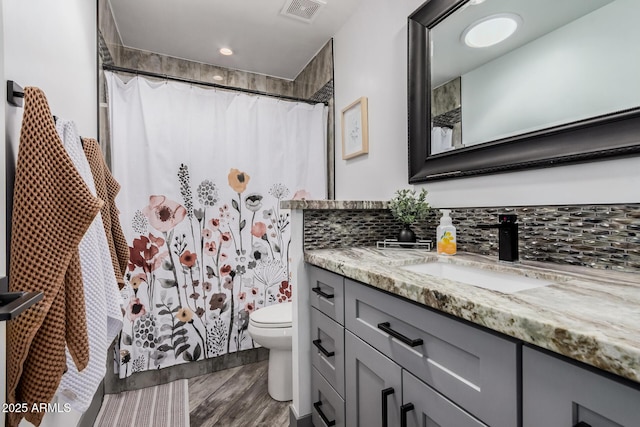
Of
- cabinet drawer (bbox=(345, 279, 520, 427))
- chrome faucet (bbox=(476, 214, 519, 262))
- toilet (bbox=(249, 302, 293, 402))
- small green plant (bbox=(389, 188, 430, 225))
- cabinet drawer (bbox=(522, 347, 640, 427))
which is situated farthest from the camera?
toilet (bbox=(249, 302, 293, 402))

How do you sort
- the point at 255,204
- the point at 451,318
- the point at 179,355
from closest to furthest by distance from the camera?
the point at 451,318 < the point at 179,355 < the point at 255,204

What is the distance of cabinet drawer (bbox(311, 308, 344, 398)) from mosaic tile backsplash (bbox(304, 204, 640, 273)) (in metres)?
0.34

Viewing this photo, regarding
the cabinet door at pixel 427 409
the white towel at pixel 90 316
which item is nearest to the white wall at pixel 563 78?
the cabinet door at pixel 427 409

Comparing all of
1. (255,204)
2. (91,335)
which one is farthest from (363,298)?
(255,204)

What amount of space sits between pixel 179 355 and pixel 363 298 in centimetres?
159

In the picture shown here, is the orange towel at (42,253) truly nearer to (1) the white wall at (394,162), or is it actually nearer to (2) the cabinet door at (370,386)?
(2) the cabinet door at (370,386)

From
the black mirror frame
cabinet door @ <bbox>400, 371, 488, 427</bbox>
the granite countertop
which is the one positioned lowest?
cabinet door @ <bbox>400, 371, 488, 427</bbox>

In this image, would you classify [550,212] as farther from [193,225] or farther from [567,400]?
[193,225]

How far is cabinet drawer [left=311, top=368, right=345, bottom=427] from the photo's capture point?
3.81 ft

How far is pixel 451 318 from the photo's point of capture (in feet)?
2.22

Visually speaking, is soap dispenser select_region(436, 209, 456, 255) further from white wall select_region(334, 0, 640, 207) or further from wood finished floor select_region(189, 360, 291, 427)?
wood finished floor select_region(189, 360, 291, 427)

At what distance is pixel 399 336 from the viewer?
806 mm

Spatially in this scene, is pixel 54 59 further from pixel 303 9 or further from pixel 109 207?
pixel 303 9

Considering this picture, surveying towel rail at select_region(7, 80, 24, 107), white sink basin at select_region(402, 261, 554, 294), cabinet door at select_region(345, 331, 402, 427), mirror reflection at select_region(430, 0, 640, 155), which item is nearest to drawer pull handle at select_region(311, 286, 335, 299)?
cabinet door at select_region(345, 331, 402, 427)
